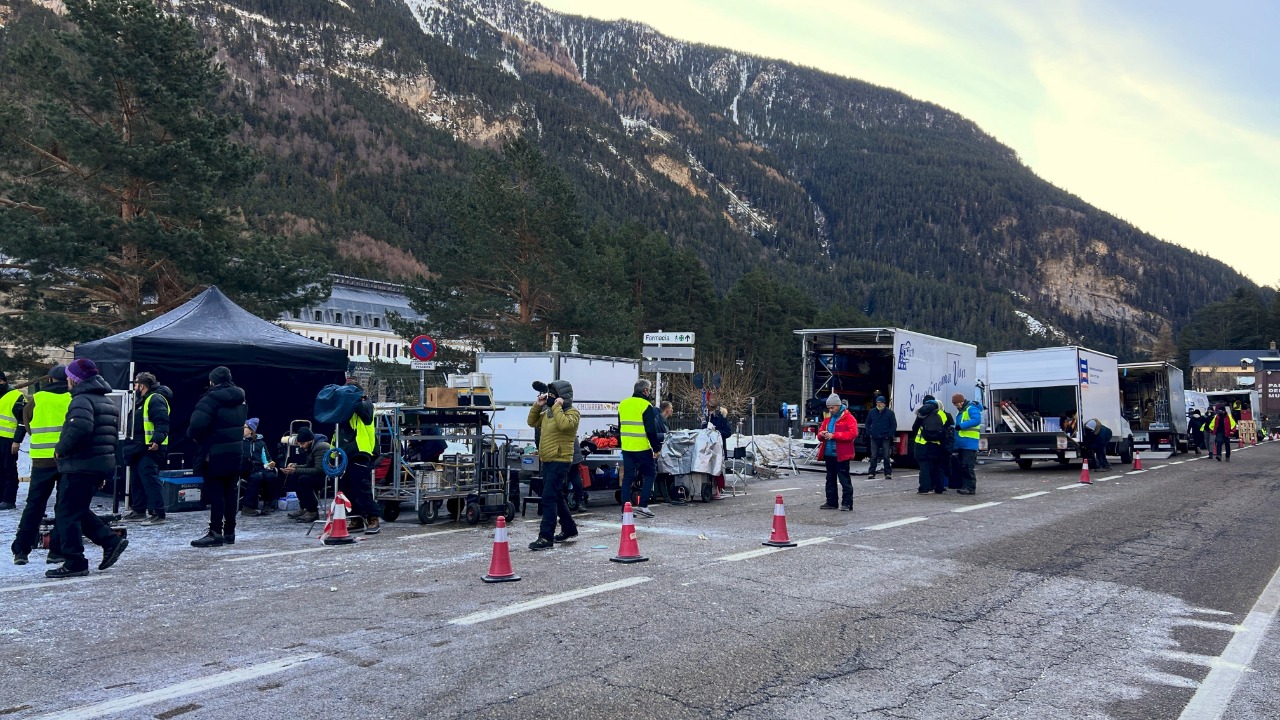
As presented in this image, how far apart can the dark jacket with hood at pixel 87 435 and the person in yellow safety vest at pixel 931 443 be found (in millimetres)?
12615

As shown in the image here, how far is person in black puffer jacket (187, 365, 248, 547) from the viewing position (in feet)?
33.5

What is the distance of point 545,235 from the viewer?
39.6m

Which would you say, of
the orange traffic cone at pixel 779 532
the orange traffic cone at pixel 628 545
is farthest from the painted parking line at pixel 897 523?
the orange traffic cone at pixel 628 545

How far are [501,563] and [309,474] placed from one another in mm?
4917

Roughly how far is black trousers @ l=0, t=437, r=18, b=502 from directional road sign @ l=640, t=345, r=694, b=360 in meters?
12.0

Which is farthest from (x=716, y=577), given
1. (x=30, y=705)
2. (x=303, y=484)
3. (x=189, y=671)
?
(x=303, y=484)

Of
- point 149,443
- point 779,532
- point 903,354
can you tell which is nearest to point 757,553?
point 779,532

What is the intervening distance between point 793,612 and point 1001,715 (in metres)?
2.31

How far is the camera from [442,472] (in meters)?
12.3

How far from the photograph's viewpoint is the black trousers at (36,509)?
8.98m

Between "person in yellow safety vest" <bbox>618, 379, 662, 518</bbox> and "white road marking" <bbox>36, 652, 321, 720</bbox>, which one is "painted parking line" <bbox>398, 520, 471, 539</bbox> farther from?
"white road marking" <bbox>36, 652, 321, 720</bbox>

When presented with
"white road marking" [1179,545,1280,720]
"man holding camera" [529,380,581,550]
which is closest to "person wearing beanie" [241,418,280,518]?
"man holding camera" [529,380,581,550]

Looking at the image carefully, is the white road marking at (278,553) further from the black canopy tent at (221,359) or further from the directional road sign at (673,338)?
the directional road sign at (673,338)

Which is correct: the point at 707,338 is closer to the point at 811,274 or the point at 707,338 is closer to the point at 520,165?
the point at 520,165
